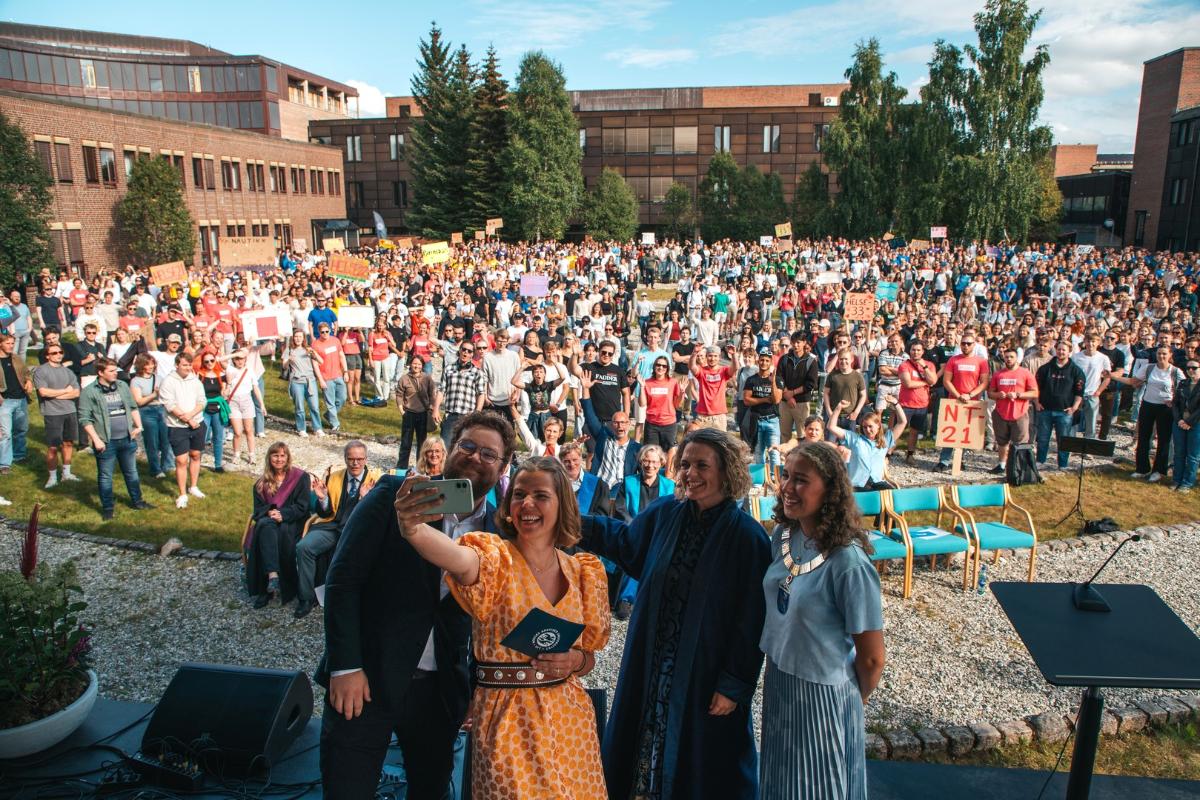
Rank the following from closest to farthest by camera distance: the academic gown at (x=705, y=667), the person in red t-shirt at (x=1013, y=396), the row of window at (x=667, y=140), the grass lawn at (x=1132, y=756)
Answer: the academic gown at (x=705, y=667) → the grass lawn at (x=1132, y=756) → the person in red t-shirt at (x=1013, y=396) → the row of window at (x=667, y=140)

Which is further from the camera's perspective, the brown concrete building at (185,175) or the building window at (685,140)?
the building window at (685,140)

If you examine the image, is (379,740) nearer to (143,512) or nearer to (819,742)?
(819,742)

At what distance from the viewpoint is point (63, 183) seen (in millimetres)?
31125

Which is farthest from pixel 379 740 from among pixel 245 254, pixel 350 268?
pixel 245 254

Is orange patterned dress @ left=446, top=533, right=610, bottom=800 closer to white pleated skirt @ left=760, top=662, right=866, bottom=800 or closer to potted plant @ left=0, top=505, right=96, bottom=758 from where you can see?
white pleated skirt @ left=760, top=662, right=866, bottom=800

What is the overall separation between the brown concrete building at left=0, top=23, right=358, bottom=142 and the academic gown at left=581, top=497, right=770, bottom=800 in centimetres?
5943

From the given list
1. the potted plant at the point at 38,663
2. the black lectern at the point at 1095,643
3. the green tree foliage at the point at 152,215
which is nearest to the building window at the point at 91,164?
the green tree foliage at the point at 152,215

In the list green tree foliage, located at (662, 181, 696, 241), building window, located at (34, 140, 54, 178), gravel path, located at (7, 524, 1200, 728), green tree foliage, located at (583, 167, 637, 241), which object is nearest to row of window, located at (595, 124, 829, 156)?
green tree foliage, located at (662, 181, 696, 241)

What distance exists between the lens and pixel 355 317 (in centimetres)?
1441

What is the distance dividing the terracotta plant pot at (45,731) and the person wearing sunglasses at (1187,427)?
11.4 m

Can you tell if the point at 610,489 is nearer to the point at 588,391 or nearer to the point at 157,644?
the point at 588,391

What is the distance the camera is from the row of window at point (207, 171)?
3098 cm

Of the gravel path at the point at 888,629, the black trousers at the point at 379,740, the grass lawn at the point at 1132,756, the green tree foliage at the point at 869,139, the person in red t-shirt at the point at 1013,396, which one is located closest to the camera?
the black trousers at the point at 379,740

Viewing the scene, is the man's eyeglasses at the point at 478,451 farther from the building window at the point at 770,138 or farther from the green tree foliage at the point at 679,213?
the building window at the point at 770,138
